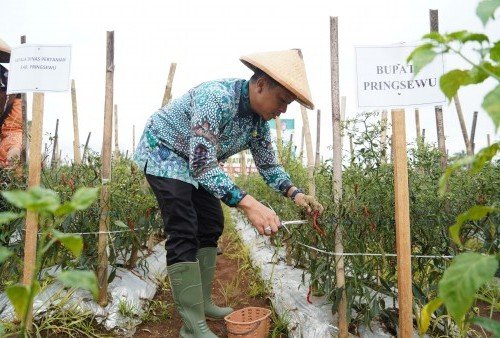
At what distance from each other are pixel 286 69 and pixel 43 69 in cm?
111

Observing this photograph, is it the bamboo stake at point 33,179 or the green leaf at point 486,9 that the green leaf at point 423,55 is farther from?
the bamboo stake at point 33,179

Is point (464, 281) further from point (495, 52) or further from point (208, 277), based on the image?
point (208, 277)

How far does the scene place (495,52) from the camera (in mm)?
624

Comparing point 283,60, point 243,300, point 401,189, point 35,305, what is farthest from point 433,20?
point 35,305

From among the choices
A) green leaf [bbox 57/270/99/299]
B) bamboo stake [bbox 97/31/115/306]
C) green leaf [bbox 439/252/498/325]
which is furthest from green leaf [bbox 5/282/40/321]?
bamboo stake [bbox 97/31/115/306]

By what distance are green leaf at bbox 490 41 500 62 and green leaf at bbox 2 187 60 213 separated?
2.13 ft

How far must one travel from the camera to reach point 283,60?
2020 millimetres

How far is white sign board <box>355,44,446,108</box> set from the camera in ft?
5.53

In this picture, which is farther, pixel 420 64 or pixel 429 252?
pixel 429 252

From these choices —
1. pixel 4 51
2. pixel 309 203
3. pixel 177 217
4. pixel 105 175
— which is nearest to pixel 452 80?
pixel 309 203

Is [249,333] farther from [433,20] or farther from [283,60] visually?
[433,20]

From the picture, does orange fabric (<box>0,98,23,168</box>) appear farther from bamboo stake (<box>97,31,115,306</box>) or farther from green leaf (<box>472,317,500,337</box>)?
green leaf (<box>472,317,500,337</box>)

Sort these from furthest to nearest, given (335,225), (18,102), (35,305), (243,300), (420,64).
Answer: (243,300), (18,102), (35,305), (335,225), (420,64)

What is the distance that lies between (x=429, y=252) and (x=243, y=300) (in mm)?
1445
